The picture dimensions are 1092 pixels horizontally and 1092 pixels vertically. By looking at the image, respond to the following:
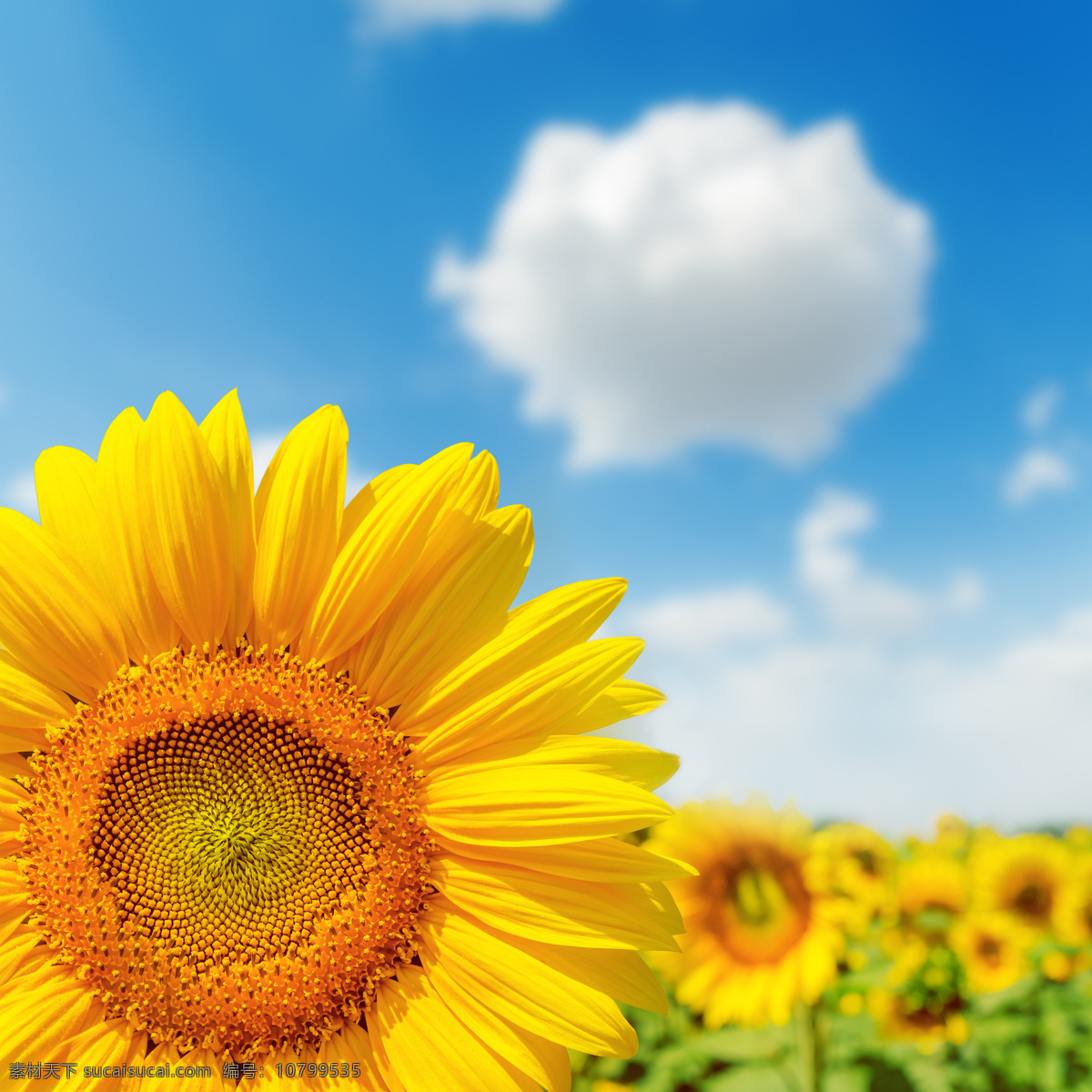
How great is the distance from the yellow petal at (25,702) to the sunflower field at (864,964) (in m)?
1.48

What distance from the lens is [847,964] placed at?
476 cm

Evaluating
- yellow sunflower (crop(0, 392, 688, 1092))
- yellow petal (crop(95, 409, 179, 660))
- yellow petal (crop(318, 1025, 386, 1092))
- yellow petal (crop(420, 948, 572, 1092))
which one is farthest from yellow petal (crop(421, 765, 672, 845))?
yellow petal (crop(95, 409, 179, 660))

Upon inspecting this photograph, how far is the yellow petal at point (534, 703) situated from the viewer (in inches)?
63.2

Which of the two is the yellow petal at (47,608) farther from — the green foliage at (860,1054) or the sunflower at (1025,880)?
the sunflower at (1025,880)

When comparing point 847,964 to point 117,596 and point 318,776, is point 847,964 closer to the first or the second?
point 318,776

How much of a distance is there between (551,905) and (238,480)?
0.94m

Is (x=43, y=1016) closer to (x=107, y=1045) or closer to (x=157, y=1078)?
(x=107, y=1045)

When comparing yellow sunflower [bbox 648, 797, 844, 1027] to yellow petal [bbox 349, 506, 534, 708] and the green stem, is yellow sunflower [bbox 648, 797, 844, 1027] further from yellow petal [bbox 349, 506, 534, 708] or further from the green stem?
yellow petal [bbox 349, 506, 534, 708]

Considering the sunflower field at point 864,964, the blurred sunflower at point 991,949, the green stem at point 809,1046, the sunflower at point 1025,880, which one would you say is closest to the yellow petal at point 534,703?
the sunflower field at point 864,964

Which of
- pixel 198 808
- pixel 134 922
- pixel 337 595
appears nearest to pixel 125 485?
pixel 337 595

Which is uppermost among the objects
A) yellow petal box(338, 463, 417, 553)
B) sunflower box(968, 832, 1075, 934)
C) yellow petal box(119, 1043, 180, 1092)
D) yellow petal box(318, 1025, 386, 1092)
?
sunflower box(968, 832, 1075, 934)

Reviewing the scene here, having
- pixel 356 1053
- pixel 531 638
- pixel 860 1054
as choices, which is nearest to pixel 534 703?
pixel 531 638

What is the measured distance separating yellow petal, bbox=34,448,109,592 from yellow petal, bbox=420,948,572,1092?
92cm

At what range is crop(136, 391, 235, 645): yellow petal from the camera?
169cm
